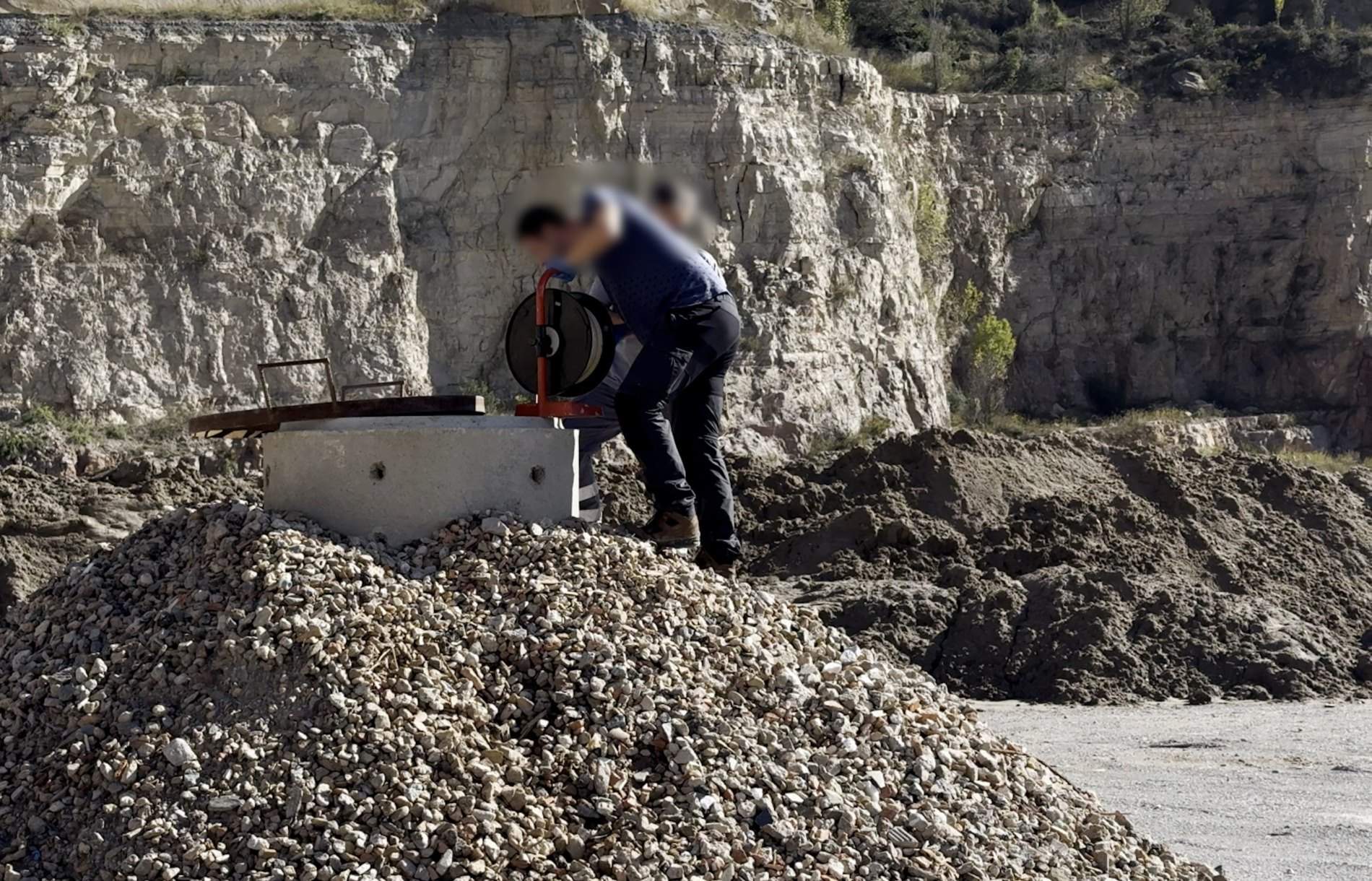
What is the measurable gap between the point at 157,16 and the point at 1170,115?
16.0 metres

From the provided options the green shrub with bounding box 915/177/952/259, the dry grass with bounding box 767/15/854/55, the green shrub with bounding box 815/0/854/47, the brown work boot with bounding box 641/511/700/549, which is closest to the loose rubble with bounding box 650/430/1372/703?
the brown work boot with bounding box 641/511/700/549

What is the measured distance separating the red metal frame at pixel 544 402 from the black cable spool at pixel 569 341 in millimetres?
28

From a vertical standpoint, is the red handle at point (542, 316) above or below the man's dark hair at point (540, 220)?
below

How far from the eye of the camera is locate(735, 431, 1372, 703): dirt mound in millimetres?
11375

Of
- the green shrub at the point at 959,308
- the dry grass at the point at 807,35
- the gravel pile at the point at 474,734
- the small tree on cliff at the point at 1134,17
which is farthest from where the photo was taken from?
the small tree on cliff at the point at 1134,17

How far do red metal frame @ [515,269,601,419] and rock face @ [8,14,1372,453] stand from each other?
11.7 m

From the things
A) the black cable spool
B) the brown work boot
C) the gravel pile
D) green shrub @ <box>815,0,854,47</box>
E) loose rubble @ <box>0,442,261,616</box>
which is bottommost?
loose rubble @ <box>0,442,261,616</box>

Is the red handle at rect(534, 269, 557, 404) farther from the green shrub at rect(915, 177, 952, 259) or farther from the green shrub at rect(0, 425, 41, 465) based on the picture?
the green shrub at rect(915, 177, 952, 259)

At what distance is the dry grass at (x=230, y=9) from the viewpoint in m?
19.8

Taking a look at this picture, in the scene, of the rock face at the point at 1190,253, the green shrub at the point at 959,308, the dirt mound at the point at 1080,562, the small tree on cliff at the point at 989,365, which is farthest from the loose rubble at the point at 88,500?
the rock face at the point at 1190,253

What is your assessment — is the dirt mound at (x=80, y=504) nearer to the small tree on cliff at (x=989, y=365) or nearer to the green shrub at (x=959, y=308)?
the small tree on cliff at (x=989, y=365)

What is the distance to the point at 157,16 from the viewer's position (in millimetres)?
19969

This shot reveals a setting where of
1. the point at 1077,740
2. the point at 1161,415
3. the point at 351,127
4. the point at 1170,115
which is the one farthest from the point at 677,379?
the point at 1170,115

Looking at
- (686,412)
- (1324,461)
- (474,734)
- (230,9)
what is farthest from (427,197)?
(474,734)
